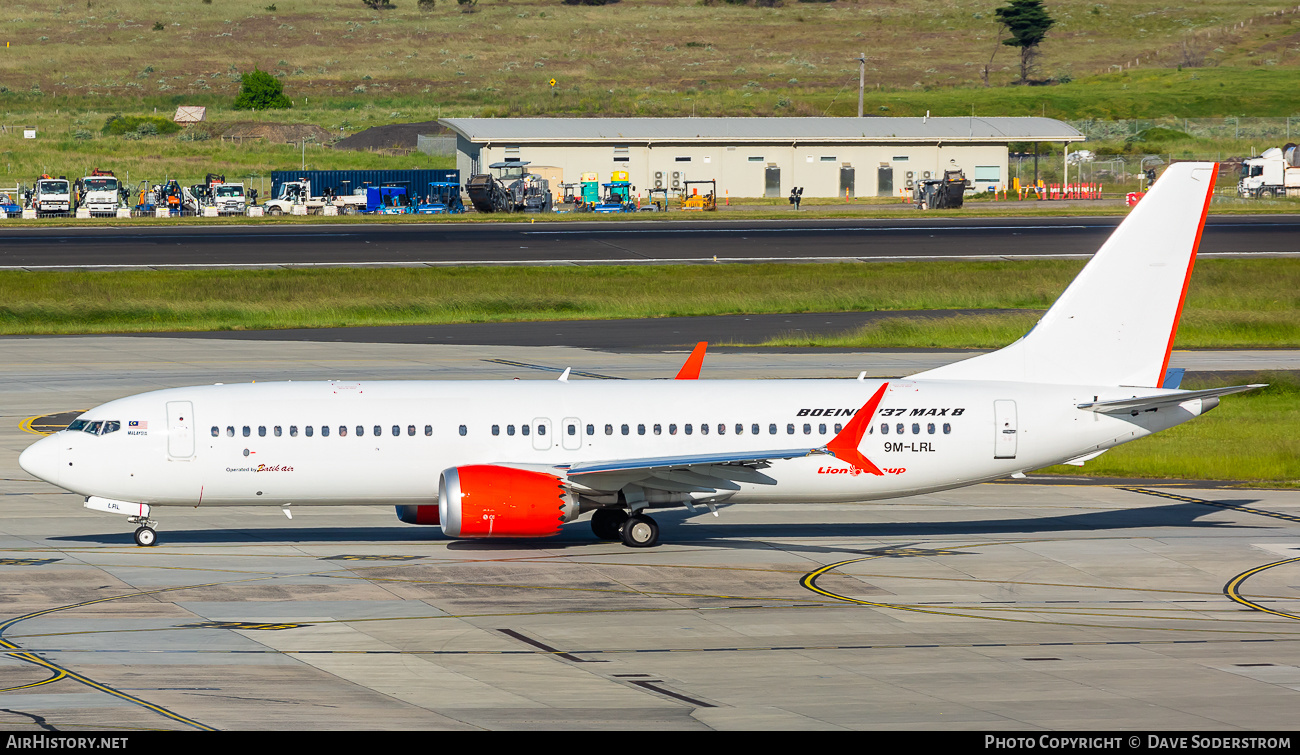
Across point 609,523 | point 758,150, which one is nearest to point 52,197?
point 758,150

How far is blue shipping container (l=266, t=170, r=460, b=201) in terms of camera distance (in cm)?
14062

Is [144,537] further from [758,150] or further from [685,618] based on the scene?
[758,150]

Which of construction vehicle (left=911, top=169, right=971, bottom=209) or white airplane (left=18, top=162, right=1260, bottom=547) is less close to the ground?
construction vehicle (left=911, top=169, right=971, bottom=209)

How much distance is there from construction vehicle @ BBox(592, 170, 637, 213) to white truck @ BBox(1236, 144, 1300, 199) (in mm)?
62273

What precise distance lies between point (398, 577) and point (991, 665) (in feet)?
41.9

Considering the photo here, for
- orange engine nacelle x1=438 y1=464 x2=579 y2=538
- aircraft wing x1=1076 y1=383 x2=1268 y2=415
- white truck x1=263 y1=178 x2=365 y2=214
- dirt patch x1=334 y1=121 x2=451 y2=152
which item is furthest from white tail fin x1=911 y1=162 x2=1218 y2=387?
dirt patch x1=334 y1=121 x2=451 y2=152

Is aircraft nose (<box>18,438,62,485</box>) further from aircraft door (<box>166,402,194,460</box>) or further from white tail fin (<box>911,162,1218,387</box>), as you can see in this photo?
white tail fin (<box>911,162,1218,387</box>)

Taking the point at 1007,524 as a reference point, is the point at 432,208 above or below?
above

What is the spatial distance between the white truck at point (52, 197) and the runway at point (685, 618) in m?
92.3

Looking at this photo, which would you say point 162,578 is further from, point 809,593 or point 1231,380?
point 1231,380

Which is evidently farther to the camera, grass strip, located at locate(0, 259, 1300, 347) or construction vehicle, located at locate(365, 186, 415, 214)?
construction vehicle, located at locate(365, 186, 415, 214)

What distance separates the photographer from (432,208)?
431 feet

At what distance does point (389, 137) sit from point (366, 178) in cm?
3078
